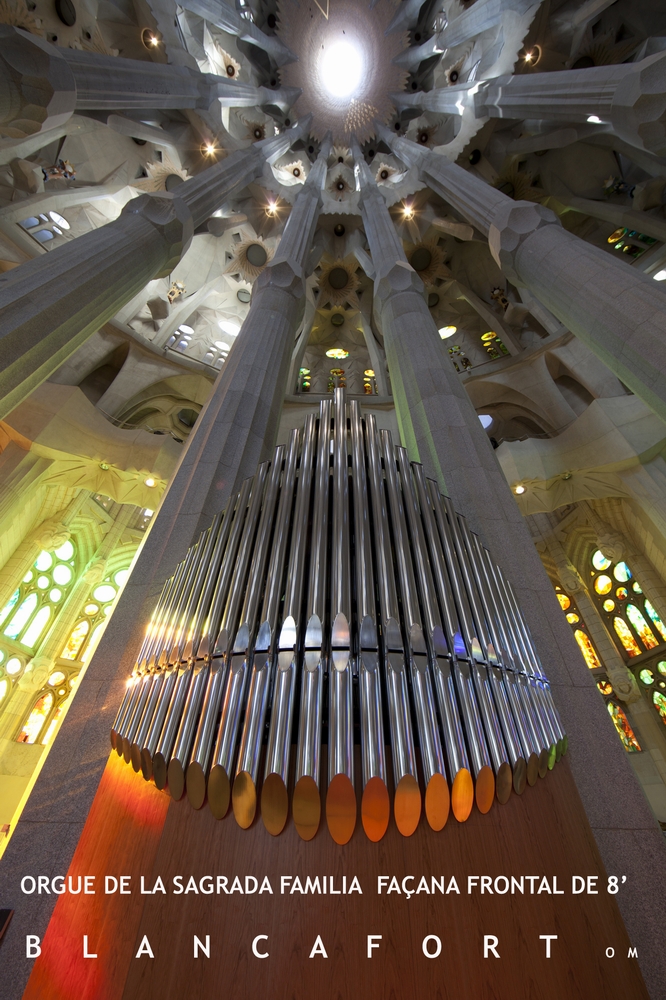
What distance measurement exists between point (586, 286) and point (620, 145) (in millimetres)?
12890

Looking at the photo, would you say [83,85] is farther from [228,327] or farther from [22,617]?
[22,617]

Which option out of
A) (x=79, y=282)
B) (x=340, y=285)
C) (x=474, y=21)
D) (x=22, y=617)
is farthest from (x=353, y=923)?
(x=474, y=21)

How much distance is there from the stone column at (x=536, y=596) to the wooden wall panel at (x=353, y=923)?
115 cm

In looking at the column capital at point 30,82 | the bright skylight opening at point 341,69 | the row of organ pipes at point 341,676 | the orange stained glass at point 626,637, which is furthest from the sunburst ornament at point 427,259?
the row of organ pipes at point 341,676

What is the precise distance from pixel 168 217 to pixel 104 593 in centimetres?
1307

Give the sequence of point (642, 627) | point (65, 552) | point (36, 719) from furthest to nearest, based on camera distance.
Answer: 1. point (65, 552)
2. point (36, 719)
3. point (642, 627)

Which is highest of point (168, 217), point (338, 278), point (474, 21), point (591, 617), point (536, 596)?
point (338, 278)

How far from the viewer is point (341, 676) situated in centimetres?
226

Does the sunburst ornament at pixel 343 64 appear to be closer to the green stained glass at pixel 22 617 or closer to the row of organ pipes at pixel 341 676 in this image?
the green stained glass at pixel 22 617

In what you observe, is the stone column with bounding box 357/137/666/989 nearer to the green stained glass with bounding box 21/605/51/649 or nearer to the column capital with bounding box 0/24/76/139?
the column capital with bounding box 0/24/76/139

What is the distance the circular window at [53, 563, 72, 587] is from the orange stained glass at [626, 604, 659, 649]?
1879 cm

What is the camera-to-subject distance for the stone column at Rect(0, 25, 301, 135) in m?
7.04

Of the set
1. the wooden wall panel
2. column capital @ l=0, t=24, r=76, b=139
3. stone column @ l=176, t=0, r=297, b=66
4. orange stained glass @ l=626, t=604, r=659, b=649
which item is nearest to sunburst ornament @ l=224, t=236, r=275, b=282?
stone column @ l=176, t=0, r=297, b=66

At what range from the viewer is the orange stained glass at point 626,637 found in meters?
14.0
